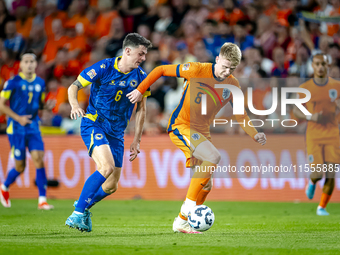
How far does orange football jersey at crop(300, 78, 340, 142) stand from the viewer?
9.53 m

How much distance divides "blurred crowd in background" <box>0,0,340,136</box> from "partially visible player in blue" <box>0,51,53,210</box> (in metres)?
2.69

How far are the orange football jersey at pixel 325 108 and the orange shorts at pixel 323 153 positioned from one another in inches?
4.4

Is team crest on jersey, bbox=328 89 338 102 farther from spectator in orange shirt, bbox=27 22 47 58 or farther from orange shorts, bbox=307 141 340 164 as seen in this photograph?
spectator in orange shirt, bbox=27 22 47 58

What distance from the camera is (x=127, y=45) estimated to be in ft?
21.6

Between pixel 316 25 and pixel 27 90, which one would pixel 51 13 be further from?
pixel 316 25

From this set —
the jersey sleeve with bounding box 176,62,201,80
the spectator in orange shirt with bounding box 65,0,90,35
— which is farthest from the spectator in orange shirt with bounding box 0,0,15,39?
the jersey sleeve with bounding box 176,62,201,80

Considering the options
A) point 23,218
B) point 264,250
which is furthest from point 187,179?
point 264,250

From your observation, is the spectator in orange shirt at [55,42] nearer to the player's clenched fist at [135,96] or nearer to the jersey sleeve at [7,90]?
the jersey sleeve at [7,90]

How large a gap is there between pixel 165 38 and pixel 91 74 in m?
8.44

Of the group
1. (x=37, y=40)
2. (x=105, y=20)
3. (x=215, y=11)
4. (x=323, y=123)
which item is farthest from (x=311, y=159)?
(x=37, y=40)

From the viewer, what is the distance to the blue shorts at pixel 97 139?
6445 millimetres

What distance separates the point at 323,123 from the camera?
956 cm

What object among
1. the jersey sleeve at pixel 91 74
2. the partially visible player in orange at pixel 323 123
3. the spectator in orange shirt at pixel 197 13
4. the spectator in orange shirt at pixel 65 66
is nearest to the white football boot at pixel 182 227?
the jersey sleeve at pixel 91 74

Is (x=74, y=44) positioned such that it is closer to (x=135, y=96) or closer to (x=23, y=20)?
(x=23, y=20)
